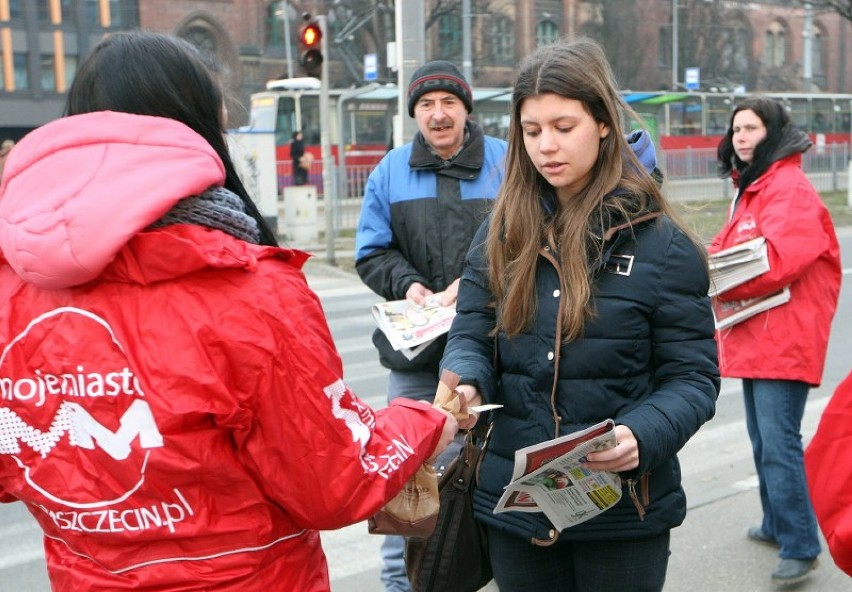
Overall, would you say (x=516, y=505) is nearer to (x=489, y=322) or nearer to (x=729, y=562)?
(x=489, y=322)

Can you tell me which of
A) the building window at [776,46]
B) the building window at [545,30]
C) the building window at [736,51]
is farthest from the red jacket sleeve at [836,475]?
the building window at [776,46]

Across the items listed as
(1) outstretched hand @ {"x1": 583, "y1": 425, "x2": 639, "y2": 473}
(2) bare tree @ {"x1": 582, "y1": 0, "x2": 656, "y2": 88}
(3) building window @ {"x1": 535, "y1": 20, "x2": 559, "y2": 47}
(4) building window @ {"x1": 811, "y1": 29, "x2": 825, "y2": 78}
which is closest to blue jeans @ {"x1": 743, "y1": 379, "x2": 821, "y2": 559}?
(1) outstretched hand @ {"x1": 583, "y1": 425, "x2": 639, "y2": 473}

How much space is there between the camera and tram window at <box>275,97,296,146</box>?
29.7m

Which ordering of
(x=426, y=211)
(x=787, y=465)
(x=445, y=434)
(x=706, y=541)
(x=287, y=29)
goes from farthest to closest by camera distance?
(x=287, y=29) → (x=706, y=541) → (x=787, y=465) → (x=426, y=211) → (x=445, y=434)

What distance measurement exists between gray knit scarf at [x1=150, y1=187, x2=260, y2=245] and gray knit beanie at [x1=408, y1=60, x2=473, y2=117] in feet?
7.23

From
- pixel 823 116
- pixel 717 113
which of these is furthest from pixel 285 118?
pixel 823 116

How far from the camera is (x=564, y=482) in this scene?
7.61ft

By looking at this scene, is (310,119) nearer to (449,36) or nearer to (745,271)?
(449,36)

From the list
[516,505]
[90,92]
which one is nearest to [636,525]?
[516,505]

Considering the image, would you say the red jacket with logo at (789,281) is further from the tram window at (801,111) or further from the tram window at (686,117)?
the tram window at (801,111)

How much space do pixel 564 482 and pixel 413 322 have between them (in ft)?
4.69

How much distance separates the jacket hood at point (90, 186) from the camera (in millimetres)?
1696

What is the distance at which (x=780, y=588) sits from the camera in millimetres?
4145

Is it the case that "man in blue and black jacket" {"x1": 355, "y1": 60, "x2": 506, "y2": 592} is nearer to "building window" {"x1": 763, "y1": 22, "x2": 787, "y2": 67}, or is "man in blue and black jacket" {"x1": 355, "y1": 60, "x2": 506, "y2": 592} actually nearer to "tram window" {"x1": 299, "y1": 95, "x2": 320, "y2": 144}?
"tram window" {"x1": 299, "y1": 95, "x2": 320, "y2": 144}
